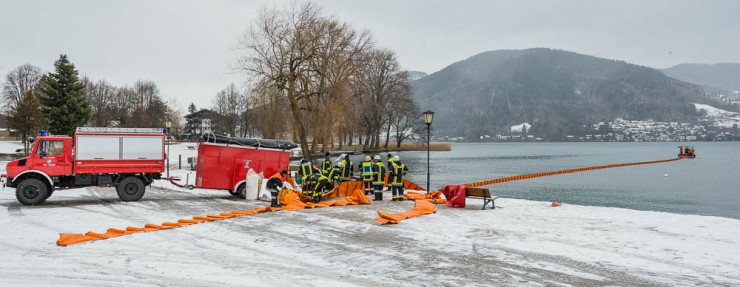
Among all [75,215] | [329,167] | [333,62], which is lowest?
[75,215]

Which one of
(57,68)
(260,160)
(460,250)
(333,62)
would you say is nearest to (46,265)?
(460,250)

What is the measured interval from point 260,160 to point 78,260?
398 inches

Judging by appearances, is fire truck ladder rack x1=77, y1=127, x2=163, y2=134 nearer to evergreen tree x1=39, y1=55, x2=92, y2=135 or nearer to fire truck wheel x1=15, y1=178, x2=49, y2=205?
fire truck wheel x1=15, y1=178, x2=49, y2=205

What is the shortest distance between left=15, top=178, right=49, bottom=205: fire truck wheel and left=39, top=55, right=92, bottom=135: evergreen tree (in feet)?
113

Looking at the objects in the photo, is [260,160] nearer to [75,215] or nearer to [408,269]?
[75,215]

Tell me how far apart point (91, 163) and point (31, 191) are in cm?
186

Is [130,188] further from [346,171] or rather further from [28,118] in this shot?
[28,118]

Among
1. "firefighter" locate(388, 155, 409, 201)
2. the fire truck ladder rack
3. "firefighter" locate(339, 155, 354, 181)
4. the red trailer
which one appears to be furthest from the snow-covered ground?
"firefighter" locate(339, 155, 354, 181)

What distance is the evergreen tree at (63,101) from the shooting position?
149ft

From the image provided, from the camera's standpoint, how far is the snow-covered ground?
7445 millimetres

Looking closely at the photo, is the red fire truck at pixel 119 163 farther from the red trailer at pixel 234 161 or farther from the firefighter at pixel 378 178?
the firefighter at pixel 378 178

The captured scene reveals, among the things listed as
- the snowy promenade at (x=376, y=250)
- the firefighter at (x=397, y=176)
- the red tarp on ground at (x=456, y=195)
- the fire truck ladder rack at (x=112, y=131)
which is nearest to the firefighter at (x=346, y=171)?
the firefighter at (x=397, y=176)

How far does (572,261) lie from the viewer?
8531 millimetres

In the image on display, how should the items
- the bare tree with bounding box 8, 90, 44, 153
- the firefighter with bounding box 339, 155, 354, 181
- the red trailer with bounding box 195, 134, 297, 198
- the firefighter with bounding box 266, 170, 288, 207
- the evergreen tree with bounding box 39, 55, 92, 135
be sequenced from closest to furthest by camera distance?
the firefighter with bounding box 266, 170, 288, 207
the red trailer with bounding box 195, 134, 297, 198
the firefighter with bounding box 339, 155, 354, 181
the evergreen tree with bounding box 39, 55, 92, 135
the bare tree with bounding box 8, 90, 44, 153
